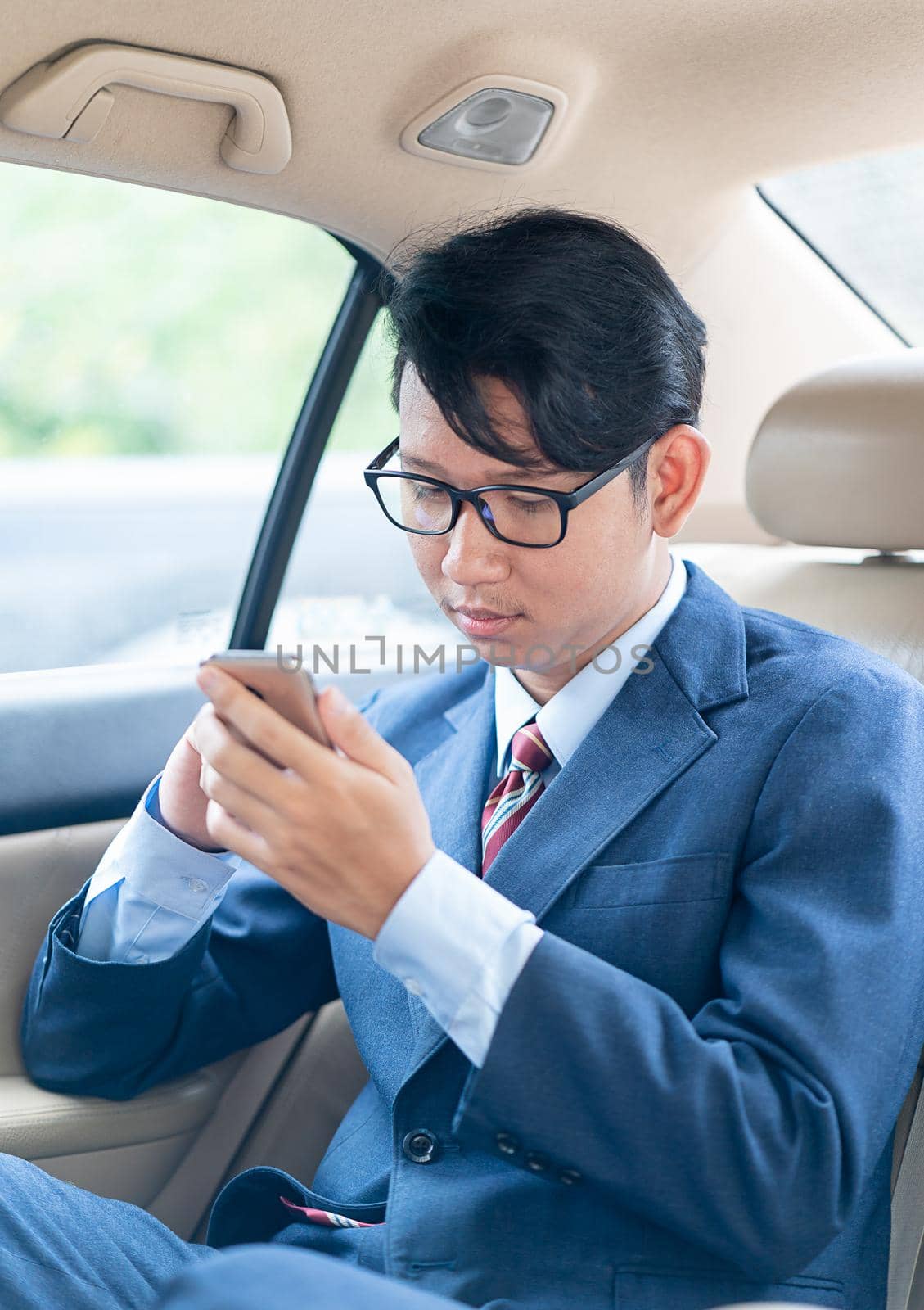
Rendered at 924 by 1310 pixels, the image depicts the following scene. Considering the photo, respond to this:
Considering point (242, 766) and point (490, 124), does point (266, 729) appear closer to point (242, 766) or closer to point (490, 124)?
point (242, 766)

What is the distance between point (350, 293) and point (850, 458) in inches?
37.4

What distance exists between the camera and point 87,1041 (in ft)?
4.70

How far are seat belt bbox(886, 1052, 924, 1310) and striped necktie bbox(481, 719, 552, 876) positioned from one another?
461 millimetres

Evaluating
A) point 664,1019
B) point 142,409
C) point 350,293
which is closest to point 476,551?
point 664,1019

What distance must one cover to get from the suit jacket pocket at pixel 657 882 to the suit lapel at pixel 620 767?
2 cm

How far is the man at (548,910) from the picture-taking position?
97cm

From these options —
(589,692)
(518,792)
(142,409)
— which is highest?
(142,409)

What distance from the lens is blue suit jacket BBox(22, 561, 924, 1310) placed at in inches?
38.1

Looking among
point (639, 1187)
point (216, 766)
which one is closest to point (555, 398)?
point (216, 766)

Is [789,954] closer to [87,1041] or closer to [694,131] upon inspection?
[87,1041]

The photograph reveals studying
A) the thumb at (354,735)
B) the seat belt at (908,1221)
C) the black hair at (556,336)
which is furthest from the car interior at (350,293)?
the thumb at (354,735)

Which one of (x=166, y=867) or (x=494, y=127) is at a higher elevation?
(x=494, y=127)

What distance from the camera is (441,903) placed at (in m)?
0.98

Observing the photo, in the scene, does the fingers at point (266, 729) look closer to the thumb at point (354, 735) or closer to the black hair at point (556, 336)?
the thumb at point (354, 735)
